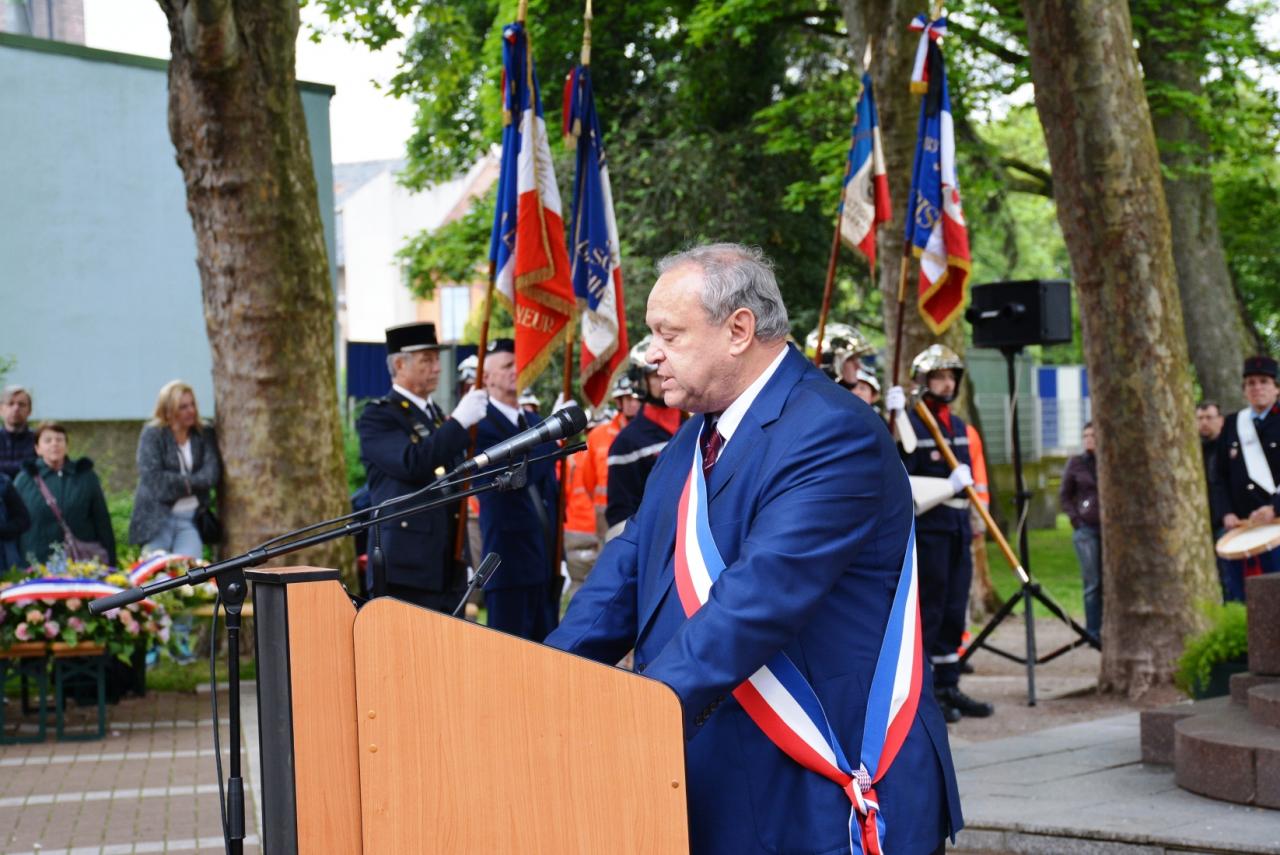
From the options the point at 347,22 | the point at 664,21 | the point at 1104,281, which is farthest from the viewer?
the point at 664,21

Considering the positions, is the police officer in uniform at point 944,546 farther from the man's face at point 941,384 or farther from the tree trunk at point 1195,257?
the tree trunk at point 1195,257

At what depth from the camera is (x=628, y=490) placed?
9.29 meters

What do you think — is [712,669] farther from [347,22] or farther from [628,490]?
[347,22]

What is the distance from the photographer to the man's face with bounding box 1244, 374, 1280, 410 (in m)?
13.4

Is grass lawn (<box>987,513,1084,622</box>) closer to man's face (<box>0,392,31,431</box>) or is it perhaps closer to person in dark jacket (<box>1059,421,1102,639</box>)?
person in dark jacket (<box>1059,421,1102,639</box>)

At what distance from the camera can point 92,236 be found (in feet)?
68.7

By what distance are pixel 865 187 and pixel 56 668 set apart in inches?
231

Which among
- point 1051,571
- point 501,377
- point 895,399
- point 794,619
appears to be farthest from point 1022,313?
point 1051,571

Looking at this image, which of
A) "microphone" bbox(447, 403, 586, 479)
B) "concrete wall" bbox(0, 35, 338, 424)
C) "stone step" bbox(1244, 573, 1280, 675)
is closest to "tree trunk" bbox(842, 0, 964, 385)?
"stone step" bbox(1244, 573, 1280, 675)

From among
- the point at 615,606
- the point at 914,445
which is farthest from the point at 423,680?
the point at 914,445

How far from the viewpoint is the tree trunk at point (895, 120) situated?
15.6 meters

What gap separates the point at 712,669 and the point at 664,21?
2348 cm

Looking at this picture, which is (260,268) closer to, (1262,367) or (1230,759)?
(1230,759)

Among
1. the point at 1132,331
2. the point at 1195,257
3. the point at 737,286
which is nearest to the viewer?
the point at 737,286
